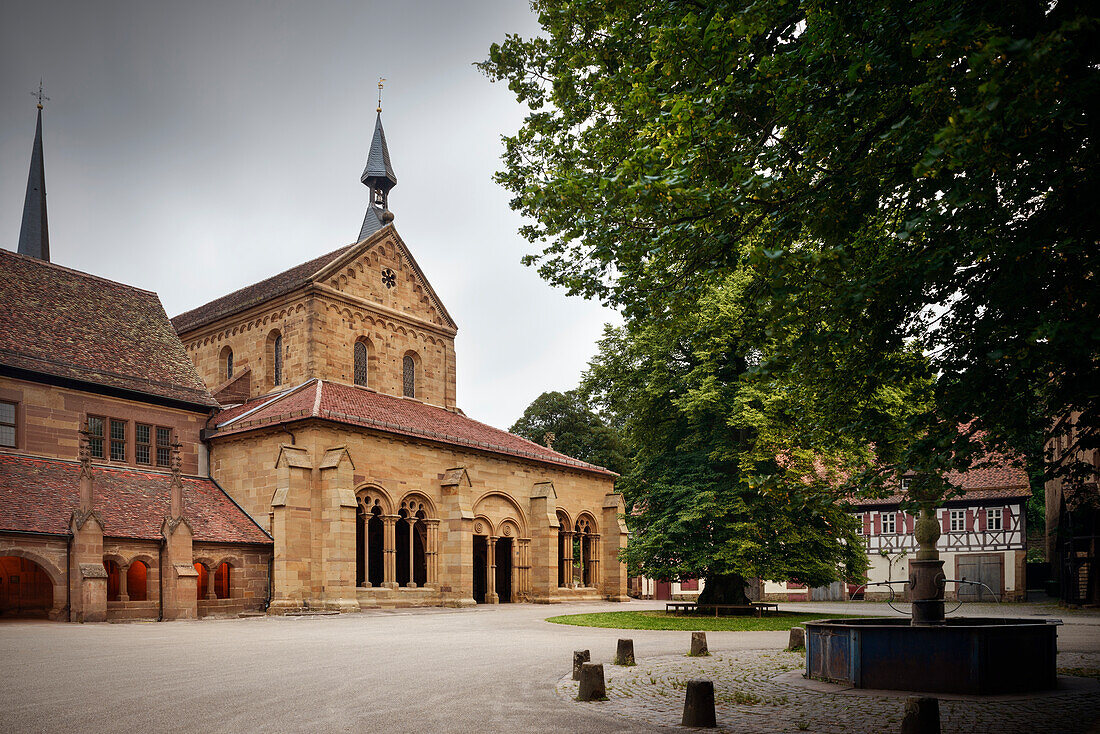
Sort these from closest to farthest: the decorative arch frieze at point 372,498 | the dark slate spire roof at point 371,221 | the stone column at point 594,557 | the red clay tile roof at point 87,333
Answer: the red clay tile roof at point 87,333 < the decorative arch frieze at point 372,498 < the stone column at point 594,557 < the dark slate spire roof at point 371,221

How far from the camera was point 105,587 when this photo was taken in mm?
23906

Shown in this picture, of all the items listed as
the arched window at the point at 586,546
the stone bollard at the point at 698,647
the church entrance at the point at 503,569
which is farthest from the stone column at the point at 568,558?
the stone bollard at the point at 698,647

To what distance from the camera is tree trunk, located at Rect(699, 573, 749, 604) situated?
27266 millimetres

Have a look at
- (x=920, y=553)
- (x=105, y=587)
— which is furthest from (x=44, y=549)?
(x=920, y=553)

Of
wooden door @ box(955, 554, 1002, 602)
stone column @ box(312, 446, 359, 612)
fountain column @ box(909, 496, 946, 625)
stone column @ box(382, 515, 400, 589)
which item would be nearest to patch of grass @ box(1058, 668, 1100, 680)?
fountain column @ box(909, 496, 946, 625)

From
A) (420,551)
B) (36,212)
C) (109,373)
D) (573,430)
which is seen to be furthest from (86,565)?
(573,430)

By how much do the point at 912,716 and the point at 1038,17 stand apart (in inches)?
223

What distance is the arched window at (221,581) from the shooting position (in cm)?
2856

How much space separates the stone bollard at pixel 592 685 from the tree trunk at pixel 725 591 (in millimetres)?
18345

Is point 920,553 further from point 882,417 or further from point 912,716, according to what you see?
point 912,716

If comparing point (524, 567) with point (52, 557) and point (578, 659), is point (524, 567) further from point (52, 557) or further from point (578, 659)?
point (578, 659)

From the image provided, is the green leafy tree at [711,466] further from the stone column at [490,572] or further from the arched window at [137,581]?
the arched window at [137,581]

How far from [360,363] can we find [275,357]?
12.6 ft

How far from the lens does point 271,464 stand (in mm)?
31047
